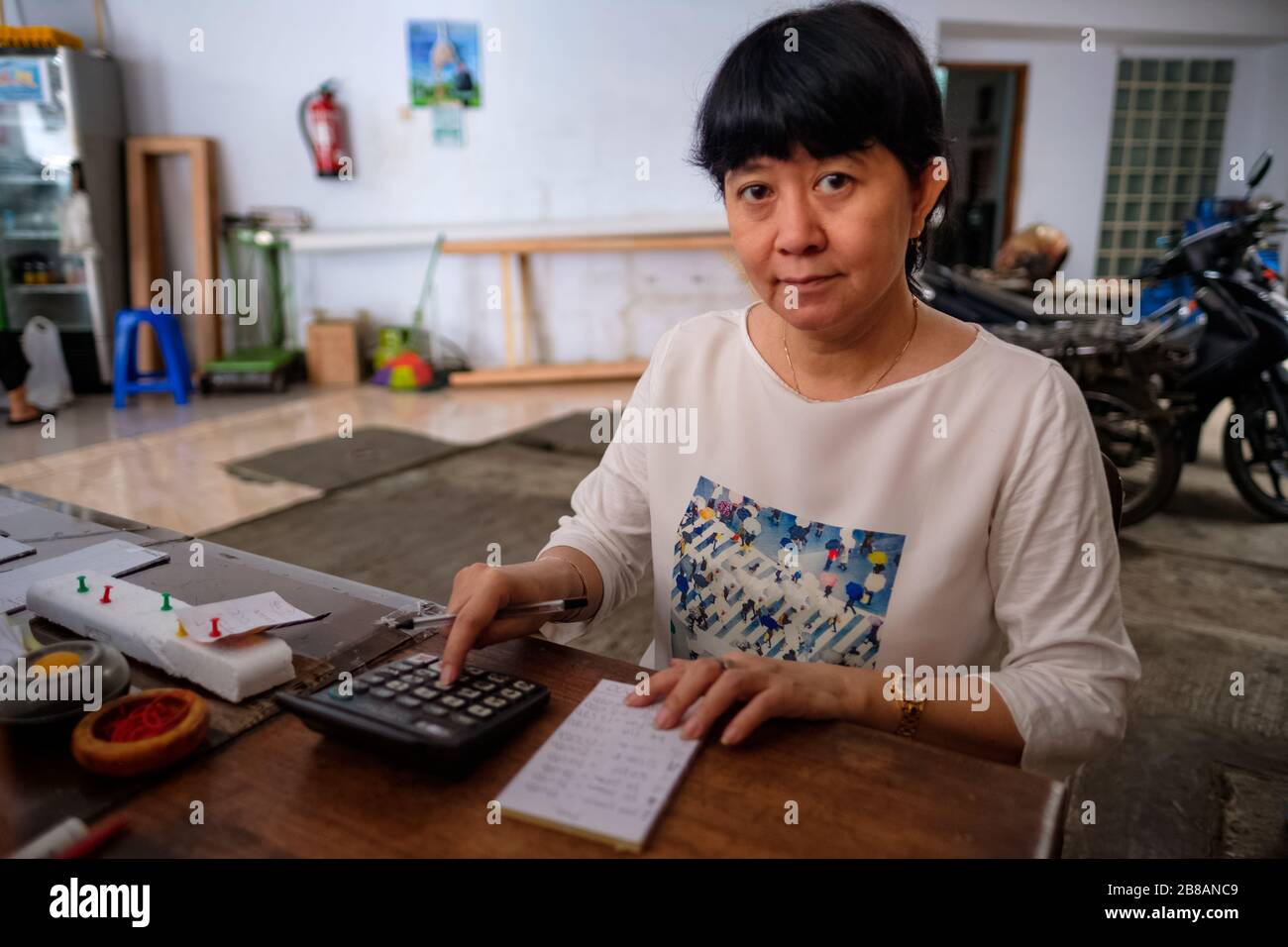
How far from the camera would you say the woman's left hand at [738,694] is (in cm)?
69

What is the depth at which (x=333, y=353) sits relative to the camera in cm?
567

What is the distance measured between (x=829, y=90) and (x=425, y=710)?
65 cm

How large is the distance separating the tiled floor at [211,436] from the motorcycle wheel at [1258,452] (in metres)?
3.09

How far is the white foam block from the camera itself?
75 centimetres

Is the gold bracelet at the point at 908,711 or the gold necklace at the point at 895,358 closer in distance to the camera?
the gold bracelet at the point at 908,711

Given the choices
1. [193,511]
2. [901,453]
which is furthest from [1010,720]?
[193,511]

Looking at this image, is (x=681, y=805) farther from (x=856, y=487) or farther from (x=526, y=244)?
(x=526, y=244)

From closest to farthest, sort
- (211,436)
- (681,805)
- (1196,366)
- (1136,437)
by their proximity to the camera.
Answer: (681,805) → (1136,437) → (1196,366) → (211,436)

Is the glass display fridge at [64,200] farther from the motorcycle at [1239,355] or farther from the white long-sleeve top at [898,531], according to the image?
the motorcycle at [1239,355]

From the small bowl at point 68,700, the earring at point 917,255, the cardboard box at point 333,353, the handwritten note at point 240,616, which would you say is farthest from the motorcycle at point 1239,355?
the cardboard box at point 333,353

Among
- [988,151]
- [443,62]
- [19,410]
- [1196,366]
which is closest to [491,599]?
[1196,366]

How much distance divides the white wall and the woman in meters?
4.80
